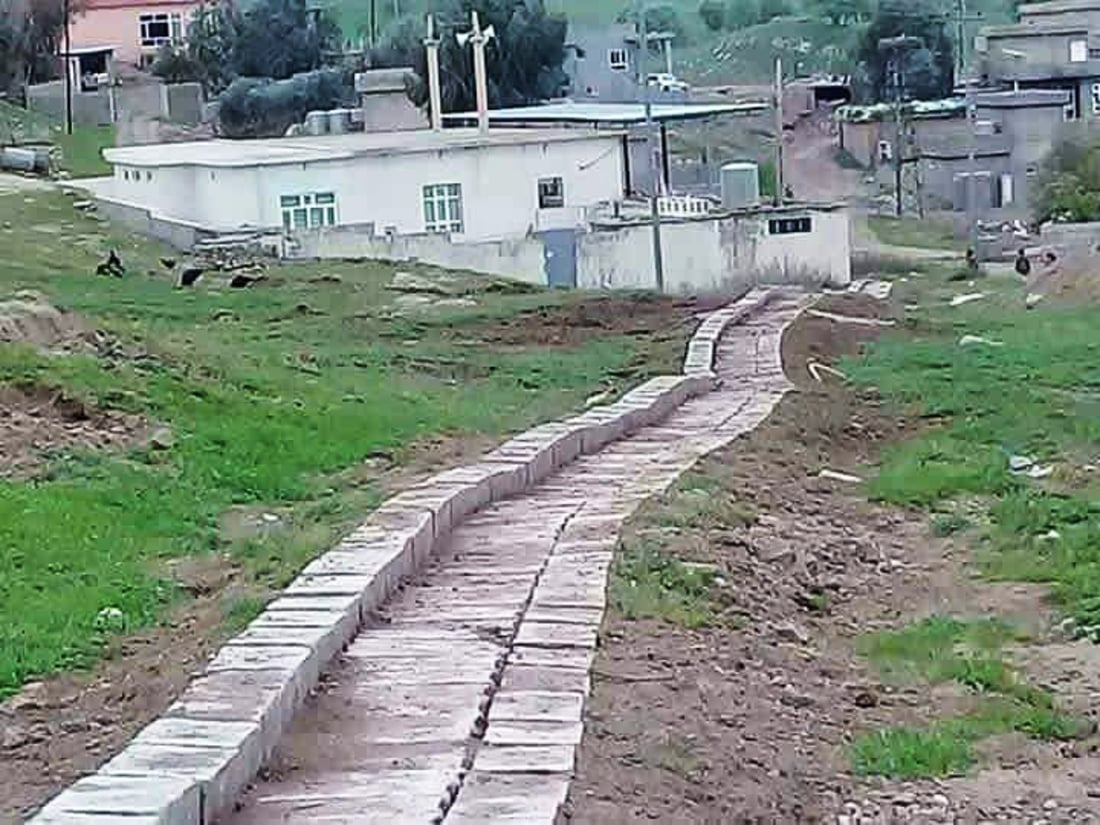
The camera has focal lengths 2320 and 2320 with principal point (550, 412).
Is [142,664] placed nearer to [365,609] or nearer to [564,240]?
[365,609]

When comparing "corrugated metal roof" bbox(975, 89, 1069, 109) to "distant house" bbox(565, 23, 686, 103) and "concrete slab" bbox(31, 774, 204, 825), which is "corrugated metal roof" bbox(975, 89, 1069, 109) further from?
"concrete slab" bbox(31, 774, 204, 825)

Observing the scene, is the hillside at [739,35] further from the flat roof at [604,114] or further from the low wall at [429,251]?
the low wall at [429,251]

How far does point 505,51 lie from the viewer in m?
71.8

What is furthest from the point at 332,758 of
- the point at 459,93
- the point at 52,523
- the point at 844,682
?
the point at 459,93

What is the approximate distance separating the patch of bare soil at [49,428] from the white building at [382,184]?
83.4 feet

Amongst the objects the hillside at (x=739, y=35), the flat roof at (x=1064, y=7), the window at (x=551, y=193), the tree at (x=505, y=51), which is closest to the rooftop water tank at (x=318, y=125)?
the window at (x=551, y=193)

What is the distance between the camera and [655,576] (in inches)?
367

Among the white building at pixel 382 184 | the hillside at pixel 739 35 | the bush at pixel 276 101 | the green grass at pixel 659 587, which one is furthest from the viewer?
the hillside at pixel 739 35

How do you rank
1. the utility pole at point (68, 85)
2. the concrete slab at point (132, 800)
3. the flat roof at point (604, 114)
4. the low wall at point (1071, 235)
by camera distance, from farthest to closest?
the utility pole at point (68, 85)
the flat roof at point (604, 114)
the low wall at point (1071, 235)
the concrete slab at point (132, 800)

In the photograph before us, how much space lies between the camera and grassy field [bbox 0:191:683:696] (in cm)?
984

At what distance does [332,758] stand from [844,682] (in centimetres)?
251

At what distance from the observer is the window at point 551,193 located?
1817 inches

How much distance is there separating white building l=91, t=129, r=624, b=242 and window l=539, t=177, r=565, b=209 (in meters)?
0.03

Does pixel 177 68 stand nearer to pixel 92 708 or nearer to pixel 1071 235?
pixel 1071 235
